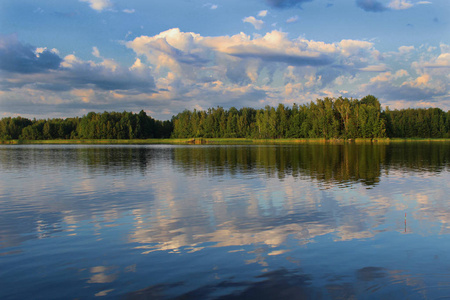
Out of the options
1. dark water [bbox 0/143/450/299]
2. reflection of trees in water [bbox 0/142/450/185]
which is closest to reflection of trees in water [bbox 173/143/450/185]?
reflection of trees in water [bbox 0/142/450/185]

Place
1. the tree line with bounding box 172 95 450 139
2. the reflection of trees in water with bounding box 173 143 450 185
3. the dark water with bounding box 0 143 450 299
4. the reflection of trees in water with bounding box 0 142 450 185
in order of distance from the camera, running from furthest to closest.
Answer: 1. the tree line with bounding box 172 95 450 139
2. the reflection of trees in water with bounding box 0 142 450 185
3. the reflection of trees in water with bounding box 173 143 450 185
4. the dark water with bounding box 0 143 450 299

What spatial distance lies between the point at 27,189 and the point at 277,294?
2307cm

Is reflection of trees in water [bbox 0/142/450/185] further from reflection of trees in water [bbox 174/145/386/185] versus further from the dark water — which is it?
the dark water

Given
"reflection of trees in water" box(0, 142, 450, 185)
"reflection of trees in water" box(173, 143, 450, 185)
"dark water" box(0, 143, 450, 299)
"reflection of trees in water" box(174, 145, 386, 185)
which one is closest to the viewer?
"dark water" box(0, 143, 450, 299)

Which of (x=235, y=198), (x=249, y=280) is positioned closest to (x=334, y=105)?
(x=235, y=198)

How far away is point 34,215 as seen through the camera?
55.4ft

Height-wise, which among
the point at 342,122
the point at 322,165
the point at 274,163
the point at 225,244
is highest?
the point at 342,122

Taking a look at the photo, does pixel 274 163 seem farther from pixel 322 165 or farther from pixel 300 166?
pixel 322 165

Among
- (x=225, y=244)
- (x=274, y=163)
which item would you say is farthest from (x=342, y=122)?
(x=225, y=244)

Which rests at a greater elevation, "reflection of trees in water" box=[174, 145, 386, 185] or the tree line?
the tree line

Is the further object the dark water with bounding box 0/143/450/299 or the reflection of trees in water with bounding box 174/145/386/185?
the reflection of trees in water with bounding box 174/145/386/185

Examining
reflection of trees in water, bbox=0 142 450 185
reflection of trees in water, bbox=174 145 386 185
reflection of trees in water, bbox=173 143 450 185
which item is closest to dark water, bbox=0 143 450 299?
reflection of trees in water, bbox=174 145 386 185

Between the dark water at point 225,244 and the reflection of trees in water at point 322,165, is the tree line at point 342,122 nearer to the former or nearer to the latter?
the reflection of trees in water at point 322,165

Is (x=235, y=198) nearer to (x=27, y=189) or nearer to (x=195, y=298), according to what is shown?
(x=195, y=298)
